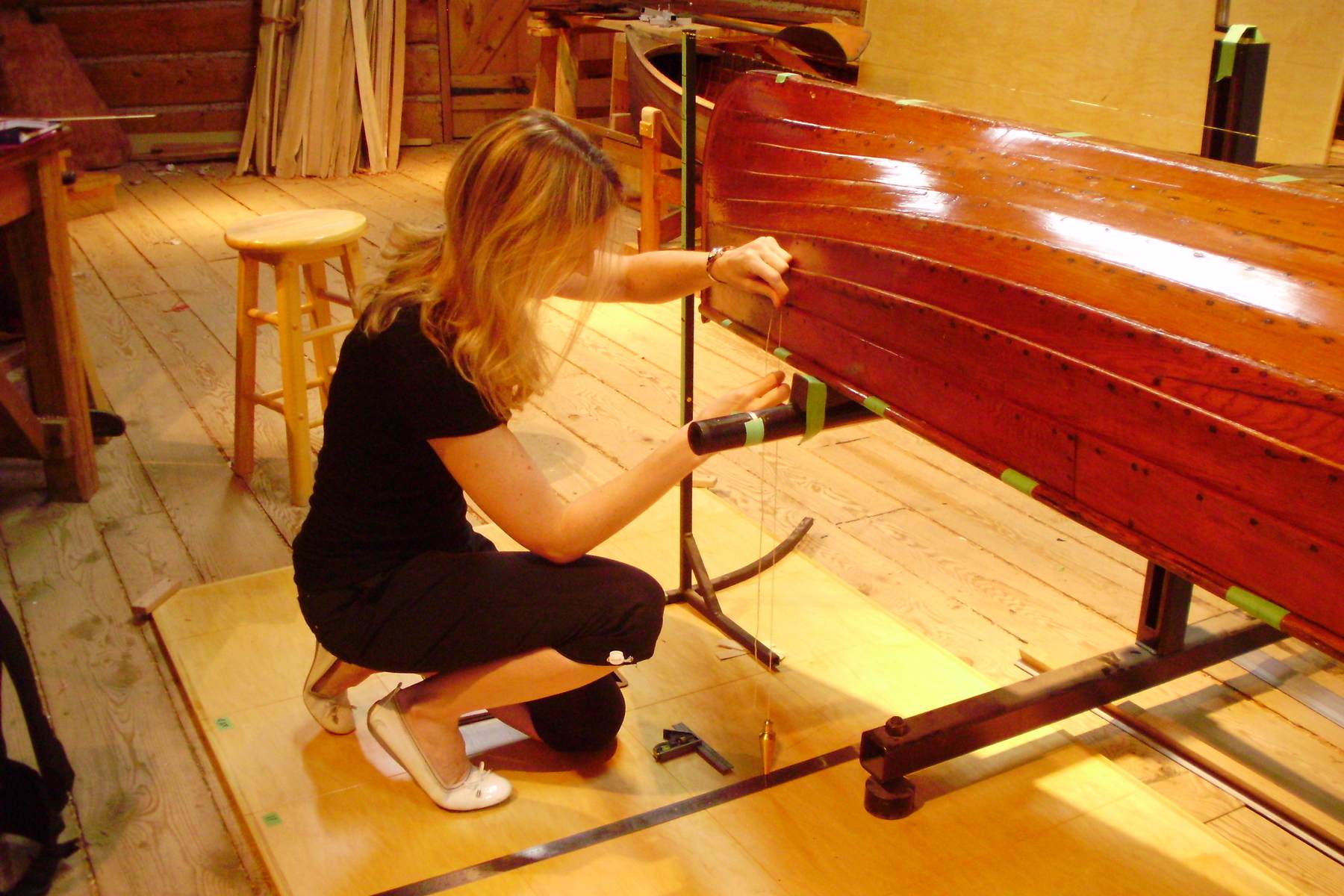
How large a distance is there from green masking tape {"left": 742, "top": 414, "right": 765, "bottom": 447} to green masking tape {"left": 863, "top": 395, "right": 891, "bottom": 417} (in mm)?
160

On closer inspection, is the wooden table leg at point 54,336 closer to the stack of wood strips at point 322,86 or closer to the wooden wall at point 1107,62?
the wooden wall at point 1107,62

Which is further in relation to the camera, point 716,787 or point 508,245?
point 716,787

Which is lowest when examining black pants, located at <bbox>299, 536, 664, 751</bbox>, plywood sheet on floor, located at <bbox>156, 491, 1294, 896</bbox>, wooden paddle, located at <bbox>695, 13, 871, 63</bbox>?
plywood sheet on floor, located at <bbox>156, 491, 1294, 896</bbox>

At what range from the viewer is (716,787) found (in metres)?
2.04

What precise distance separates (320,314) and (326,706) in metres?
1.39

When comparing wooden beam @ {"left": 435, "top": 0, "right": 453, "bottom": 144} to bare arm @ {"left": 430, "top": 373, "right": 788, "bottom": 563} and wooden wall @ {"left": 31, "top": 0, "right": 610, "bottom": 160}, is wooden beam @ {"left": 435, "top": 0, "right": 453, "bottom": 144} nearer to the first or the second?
wooden wall @ {"left": 31, "top": 0, "right": 610, "bottom": 160}

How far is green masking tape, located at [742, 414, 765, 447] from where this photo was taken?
1753 millimetres

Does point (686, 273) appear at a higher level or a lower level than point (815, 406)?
higher

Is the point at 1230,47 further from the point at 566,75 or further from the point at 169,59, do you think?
the point at 169,59

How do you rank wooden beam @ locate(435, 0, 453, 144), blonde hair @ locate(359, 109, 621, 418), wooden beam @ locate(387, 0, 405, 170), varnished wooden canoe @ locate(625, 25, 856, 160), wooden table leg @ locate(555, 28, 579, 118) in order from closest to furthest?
blonde hair @ locate(359, 109, 621, 418) < varnished wooden canoe @ locate(625, 25, 856, 160) < wooden table leg @ locate(555, 28, 579, 118) < wooden beam @ locate(387, 0, 405, 170) < wooden beam @ locate(435, 0, 453, 144)

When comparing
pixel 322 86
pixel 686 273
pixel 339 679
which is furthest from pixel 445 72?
pixel 339 679

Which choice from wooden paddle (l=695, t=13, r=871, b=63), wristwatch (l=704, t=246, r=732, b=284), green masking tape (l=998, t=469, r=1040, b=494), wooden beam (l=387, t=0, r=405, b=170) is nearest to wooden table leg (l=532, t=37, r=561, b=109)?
wooden beam (l=387, t=0, r=405, b=170)

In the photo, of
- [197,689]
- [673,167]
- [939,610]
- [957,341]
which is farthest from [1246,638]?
[673,167]

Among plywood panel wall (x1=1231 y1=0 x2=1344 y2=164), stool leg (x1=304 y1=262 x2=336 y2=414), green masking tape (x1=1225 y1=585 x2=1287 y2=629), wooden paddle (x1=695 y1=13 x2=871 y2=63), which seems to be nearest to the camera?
green masking tape (x1=1225 y1=585 x2=1287 y2=629)
